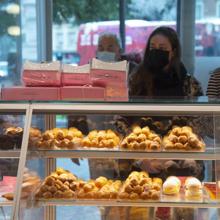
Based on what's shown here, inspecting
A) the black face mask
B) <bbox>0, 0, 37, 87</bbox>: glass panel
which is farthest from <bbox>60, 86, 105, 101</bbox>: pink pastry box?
<bbox>0, 0, 37, 87</bbox>: glass panel

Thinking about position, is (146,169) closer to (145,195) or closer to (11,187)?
(145,195)

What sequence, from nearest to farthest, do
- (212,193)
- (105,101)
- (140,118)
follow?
(105,101) < (212,193) < (140,118)

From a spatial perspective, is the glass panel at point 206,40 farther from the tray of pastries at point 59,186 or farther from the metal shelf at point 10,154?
the metal shelf at point 10,154

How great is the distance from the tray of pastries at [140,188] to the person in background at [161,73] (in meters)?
1.12

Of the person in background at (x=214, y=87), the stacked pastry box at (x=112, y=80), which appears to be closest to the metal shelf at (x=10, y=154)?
the stacked pastry box at (x=112, y=80)

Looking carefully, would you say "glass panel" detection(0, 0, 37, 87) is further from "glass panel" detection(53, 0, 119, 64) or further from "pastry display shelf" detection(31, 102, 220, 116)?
"pastry display shelf" detection(31, 102, 220, 116)

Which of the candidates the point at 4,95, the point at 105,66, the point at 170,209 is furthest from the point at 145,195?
the point at 4,95

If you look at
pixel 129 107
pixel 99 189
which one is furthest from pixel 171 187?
pixel 129 107

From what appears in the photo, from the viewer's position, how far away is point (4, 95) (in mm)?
2182

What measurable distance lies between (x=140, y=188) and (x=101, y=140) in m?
0.29

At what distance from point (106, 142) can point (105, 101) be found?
277 mm

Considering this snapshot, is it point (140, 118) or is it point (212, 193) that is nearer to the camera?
point (212, 193)

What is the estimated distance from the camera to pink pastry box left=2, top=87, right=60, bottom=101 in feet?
7.11

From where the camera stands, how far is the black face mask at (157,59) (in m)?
3.29
